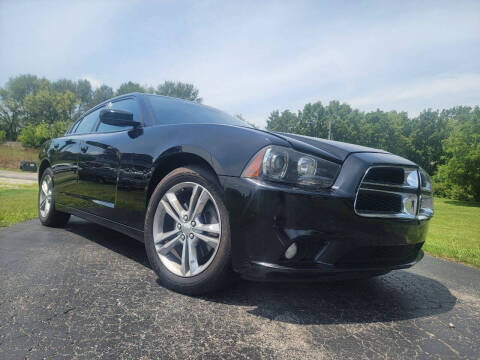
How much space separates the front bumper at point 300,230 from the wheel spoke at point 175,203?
0.47m

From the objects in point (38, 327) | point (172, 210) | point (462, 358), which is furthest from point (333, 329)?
point (38, 327)

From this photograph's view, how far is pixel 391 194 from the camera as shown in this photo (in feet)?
6.53

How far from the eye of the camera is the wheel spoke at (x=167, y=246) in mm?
2201

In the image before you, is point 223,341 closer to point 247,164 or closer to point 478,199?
point 247,164

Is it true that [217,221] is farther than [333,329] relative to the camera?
Yes

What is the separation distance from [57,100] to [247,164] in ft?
273

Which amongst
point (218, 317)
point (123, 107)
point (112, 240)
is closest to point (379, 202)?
point (218, 317)

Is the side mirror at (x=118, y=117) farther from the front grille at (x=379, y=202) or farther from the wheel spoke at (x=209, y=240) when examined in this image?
the front grille at (x=379, y=202)

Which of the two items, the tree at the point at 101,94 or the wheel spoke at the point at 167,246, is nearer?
the wheel spoke at the point at 167,246

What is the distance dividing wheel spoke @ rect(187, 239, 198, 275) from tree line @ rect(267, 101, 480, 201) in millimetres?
31058

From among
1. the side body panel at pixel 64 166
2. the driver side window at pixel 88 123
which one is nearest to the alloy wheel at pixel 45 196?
the side body panel at pixel 64 166

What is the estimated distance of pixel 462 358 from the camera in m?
1.55

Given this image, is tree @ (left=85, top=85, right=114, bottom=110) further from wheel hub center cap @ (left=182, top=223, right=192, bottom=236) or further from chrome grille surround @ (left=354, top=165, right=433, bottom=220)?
chrome grille surround @ (left=354, top=165, right=433, bottom=220)

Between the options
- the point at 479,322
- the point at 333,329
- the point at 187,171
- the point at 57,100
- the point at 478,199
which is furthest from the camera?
the point at 57,100
